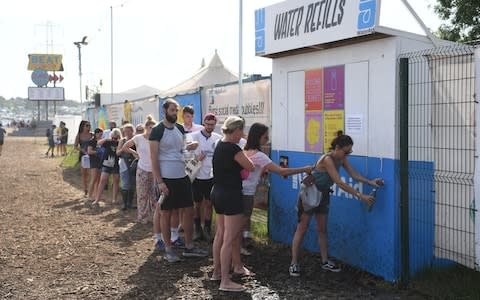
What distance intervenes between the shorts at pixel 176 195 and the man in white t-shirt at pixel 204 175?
2.04 feet

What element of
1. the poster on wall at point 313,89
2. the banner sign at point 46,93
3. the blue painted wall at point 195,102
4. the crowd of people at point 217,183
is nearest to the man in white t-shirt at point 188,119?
the crowd of people at point 217,183

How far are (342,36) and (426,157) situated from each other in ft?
4.97

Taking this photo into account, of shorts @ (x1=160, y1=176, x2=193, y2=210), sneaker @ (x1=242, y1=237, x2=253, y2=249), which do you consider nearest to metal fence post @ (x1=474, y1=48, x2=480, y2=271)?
sneaker @ (x1=242, y1=237, x2=253, y2=249)

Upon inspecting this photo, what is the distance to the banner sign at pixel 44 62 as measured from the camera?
77.9 meters

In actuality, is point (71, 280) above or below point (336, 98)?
below

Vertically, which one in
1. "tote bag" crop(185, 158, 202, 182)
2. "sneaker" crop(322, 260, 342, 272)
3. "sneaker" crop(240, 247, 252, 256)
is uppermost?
"tote bag" crop(185, 158, 202, 182)

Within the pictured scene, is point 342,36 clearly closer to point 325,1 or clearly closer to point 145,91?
point 325,1

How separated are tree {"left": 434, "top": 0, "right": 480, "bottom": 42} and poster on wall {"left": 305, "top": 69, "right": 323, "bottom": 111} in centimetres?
735

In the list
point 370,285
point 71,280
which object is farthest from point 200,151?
point 370,285

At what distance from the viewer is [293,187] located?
22.6ft

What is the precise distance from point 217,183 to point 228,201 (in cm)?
22

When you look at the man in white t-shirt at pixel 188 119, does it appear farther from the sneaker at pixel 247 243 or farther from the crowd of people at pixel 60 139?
the crowd of people at pixel 60 139

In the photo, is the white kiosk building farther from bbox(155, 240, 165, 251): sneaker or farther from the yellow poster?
bbox(155, 240, 165, 251): sneaker

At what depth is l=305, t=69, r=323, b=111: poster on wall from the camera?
20.5 ft
